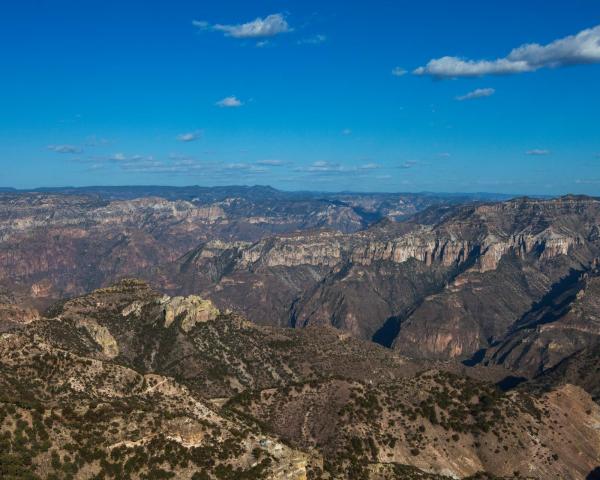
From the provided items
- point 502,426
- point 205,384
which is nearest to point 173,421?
point 502,426

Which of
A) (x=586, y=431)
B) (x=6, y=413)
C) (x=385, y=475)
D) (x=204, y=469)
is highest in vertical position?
(x=6, y=413)

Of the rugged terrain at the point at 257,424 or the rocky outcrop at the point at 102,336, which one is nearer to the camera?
the rugged terrain at the point at 257,424

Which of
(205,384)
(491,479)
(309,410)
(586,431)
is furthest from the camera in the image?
(205,384)

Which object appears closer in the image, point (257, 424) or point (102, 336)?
point (257, 424)

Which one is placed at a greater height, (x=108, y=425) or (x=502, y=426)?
(x=108, y=425)

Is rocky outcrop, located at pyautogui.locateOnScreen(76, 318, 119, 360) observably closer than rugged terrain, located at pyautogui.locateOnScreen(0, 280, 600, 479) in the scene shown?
No

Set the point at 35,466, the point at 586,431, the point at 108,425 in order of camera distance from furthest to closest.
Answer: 1. the point at 586,431
2. the point at 108,425
3. the point at 35,466

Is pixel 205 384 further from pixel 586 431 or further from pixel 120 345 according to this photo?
pixel 586 431

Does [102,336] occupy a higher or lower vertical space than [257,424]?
lower
